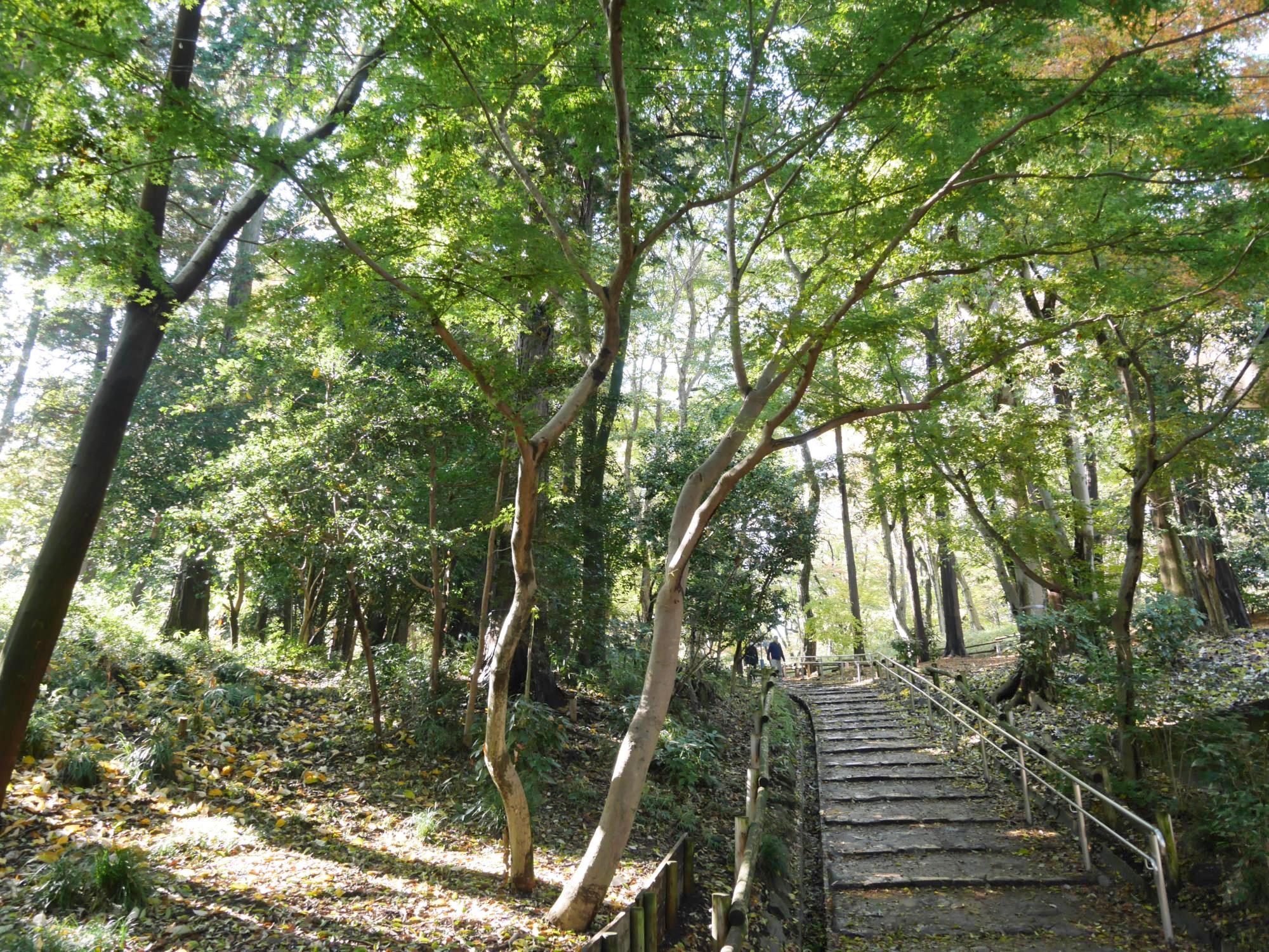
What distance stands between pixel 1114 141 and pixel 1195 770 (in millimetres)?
7220

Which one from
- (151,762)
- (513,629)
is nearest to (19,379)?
(151,762)

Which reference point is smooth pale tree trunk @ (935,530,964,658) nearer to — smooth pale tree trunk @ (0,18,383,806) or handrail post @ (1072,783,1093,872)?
handrail post @ (1072,783,1093,872)

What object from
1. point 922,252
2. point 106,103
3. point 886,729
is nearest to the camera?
point 106,103

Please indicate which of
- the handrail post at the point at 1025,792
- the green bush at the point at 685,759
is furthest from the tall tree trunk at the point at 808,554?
the handrail post at the point at 1025,792

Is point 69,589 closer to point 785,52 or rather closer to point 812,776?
point 785,52

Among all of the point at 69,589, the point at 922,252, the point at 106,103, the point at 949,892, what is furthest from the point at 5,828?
the point at 922,252


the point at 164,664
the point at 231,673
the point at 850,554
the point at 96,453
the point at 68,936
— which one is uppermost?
the point at 850,554

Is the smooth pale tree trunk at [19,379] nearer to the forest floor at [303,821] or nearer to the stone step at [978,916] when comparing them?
the forest floor at [303,821]

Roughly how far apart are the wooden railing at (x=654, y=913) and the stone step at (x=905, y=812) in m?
2.63

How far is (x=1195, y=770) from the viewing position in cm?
817

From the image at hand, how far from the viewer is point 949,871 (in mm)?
6953

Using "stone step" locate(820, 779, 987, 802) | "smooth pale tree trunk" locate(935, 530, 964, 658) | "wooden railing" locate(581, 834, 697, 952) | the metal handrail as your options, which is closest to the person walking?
"smooth pale tree trunk" locate(935, 530, 964, 658)

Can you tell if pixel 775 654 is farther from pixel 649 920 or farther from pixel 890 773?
pixel 649 920

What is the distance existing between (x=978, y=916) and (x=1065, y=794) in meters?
2.42
